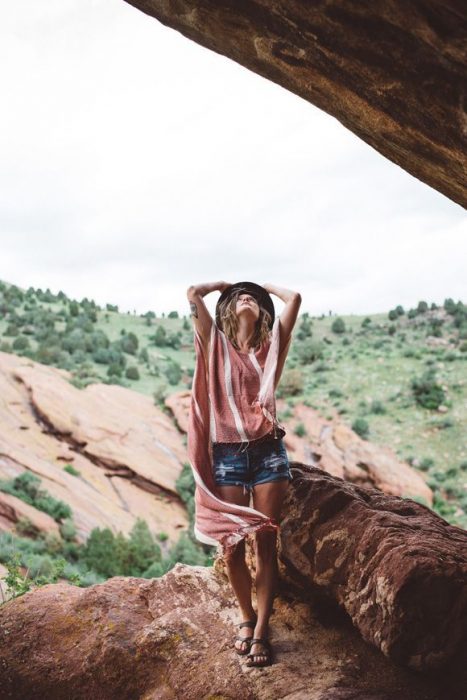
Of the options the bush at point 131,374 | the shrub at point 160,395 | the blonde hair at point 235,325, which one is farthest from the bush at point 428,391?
the blonde hair at point 235,325

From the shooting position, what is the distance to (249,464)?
13.9ft

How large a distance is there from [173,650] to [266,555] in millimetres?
1033


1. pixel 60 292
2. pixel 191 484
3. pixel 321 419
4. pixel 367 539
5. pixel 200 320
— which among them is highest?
pixel 60 292

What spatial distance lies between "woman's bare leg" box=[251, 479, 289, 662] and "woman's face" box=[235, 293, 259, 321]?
122 centimetres

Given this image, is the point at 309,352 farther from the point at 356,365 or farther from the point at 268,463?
the point at 268,463

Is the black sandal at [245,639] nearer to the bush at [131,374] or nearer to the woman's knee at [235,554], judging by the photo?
the woman's knee at [235,554]

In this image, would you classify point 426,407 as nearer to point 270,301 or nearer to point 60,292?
point 270,301

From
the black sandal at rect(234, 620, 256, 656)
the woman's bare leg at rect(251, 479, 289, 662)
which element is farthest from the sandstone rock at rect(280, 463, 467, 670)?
the black sandal at rect(234, 620, 256, 656)

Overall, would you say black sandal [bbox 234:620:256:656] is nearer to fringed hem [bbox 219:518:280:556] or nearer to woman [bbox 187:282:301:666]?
woman [bbox 187:282:301:666]

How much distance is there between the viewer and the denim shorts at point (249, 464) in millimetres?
4203

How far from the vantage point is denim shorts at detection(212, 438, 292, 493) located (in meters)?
4.20

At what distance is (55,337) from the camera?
3048cm

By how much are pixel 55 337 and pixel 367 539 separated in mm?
28198

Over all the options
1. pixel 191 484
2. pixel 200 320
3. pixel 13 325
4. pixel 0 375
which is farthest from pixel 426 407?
pixel 200 320
